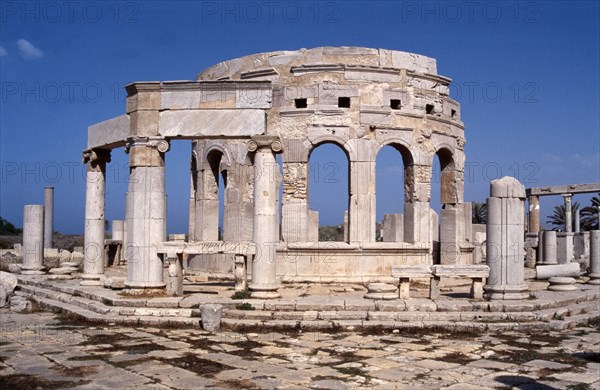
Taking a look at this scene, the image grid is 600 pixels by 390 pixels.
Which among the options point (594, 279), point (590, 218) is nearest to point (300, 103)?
point (594, 279)

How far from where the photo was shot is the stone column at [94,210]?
1634cm

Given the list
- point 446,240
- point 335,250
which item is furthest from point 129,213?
point 446,240

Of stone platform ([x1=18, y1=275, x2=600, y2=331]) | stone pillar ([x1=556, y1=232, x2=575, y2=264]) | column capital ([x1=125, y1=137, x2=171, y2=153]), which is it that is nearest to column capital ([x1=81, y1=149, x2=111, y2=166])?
column capital ([x1=125, y1=137, x2=171, y2=153])

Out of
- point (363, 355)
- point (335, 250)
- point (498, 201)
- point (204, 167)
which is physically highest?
point (204, 167)

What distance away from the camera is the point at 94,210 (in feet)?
54.0

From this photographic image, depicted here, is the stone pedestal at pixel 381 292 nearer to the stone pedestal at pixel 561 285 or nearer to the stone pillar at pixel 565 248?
the stone pedestal at pixel 561 285

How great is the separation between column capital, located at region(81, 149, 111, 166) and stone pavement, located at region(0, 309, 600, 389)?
5675 millimetres

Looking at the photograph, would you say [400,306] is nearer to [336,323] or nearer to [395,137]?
[336,323]

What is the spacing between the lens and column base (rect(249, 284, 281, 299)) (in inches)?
510

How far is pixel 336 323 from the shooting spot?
1136 cm

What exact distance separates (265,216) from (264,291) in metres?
1.55

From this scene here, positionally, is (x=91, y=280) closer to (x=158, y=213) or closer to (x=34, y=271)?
(x=158, y=213)

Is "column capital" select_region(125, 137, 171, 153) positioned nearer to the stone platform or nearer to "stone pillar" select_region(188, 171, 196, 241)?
the stone platform

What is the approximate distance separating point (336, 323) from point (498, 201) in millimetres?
4477
